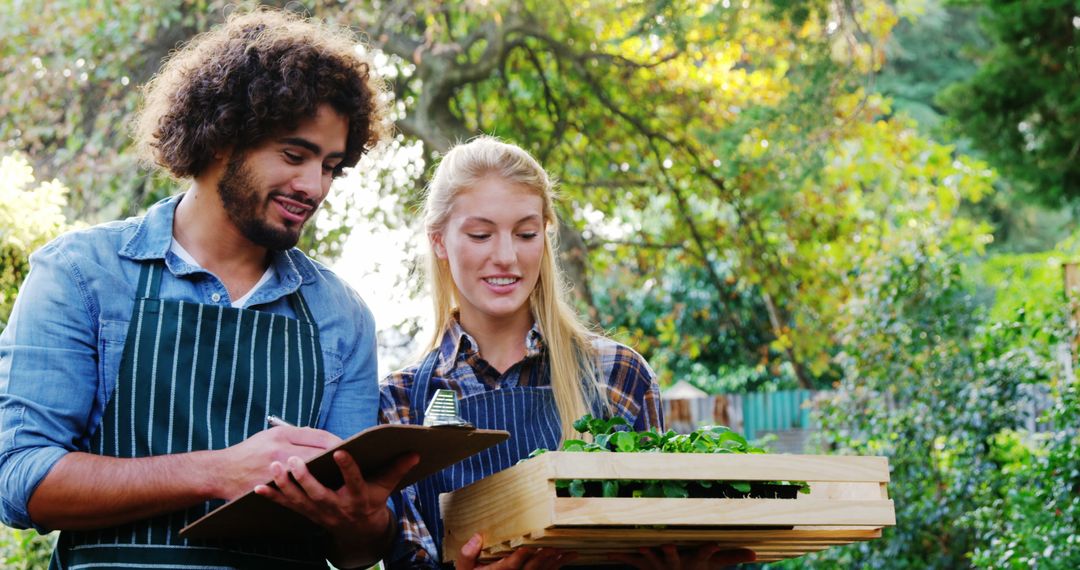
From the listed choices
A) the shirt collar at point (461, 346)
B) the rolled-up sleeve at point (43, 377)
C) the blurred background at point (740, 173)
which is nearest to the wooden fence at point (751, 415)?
the blurred background at point (740, 173)

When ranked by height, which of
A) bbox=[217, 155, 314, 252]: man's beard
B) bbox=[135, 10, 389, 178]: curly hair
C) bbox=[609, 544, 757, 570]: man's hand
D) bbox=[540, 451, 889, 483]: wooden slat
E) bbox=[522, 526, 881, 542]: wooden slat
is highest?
bbox=[135, 10, 389, 178]: curly hair

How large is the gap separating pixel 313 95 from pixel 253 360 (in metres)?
0.55

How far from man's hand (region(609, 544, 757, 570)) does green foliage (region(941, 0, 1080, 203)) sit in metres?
7.25

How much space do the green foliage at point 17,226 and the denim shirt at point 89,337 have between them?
2473mm

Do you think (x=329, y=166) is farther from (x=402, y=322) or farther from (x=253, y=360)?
(x=402, y=322)

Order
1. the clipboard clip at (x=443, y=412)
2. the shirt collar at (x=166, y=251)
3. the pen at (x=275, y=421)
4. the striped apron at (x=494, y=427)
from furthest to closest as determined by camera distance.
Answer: the striped apron at (x=494, y=427) → the shirt collar at (x=166, y=251) → the pen at (x=275, y=421) → the clipboard clip at (x=443, y=412)

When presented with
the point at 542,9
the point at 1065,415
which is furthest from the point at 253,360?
the point at 542,9

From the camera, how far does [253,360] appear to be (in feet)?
7.33

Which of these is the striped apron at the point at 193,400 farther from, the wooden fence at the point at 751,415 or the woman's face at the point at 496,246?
the wooden fence at the point at 751,415

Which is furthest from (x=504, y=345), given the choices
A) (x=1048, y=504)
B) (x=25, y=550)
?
(x=1048, y=504)

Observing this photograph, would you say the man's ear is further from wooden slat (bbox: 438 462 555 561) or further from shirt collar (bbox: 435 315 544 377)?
wooden slat (bbox: 438 462 555 561)

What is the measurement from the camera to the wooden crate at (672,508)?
6.09 ft

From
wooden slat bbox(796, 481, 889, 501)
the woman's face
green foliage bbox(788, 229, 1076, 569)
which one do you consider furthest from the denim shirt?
green foliage bbox(788, 229, 1076, 569)

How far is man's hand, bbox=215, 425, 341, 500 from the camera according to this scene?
6.56 ft
